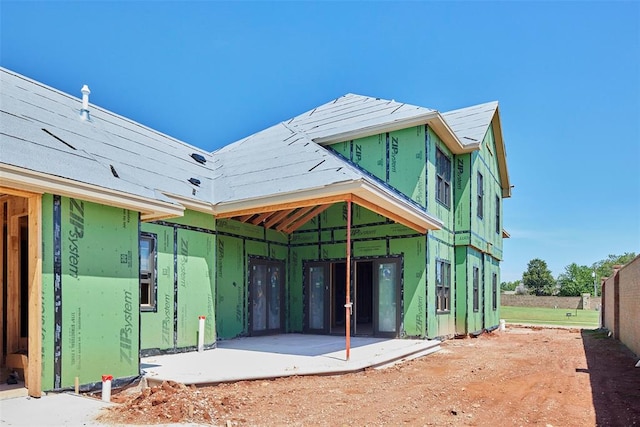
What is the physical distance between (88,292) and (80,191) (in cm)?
139

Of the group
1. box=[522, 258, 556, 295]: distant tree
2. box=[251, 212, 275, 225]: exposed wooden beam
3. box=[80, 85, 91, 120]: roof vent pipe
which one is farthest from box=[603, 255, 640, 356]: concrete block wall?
box=[522, 258, 556, 295]: distant tree

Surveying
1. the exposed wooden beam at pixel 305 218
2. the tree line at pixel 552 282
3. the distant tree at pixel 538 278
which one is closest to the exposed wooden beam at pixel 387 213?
the exposed wooden beam at pixel 305 218

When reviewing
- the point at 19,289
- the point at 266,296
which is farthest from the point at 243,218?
the point at 19,289

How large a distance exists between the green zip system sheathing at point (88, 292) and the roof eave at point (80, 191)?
0.17 m

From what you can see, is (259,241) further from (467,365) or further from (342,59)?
(342,59)

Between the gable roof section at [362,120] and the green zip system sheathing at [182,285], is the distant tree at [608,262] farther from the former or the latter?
the green zip system sheathing at [182,285]

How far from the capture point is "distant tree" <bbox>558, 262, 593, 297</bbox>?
57.0 metres

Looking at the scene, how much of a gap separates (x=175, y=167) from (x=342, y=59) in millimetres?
9709

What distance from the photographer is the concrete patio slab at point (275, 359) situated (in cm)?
737

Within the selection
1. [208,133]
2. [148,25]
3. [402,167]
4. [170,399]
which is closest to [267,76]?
[148,25]

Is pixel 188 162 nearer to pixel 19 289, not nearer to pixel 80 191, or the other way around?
pixel 19 289

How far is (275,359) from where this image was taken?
8859mm

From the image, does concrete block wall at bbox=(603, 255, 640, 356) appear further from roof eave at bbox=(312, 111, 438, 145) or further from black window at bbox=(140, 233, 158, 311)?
black window at bbox=(140, 233, 158, 311)

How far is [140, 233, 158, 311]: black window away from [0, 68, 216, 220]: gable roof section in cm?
106
